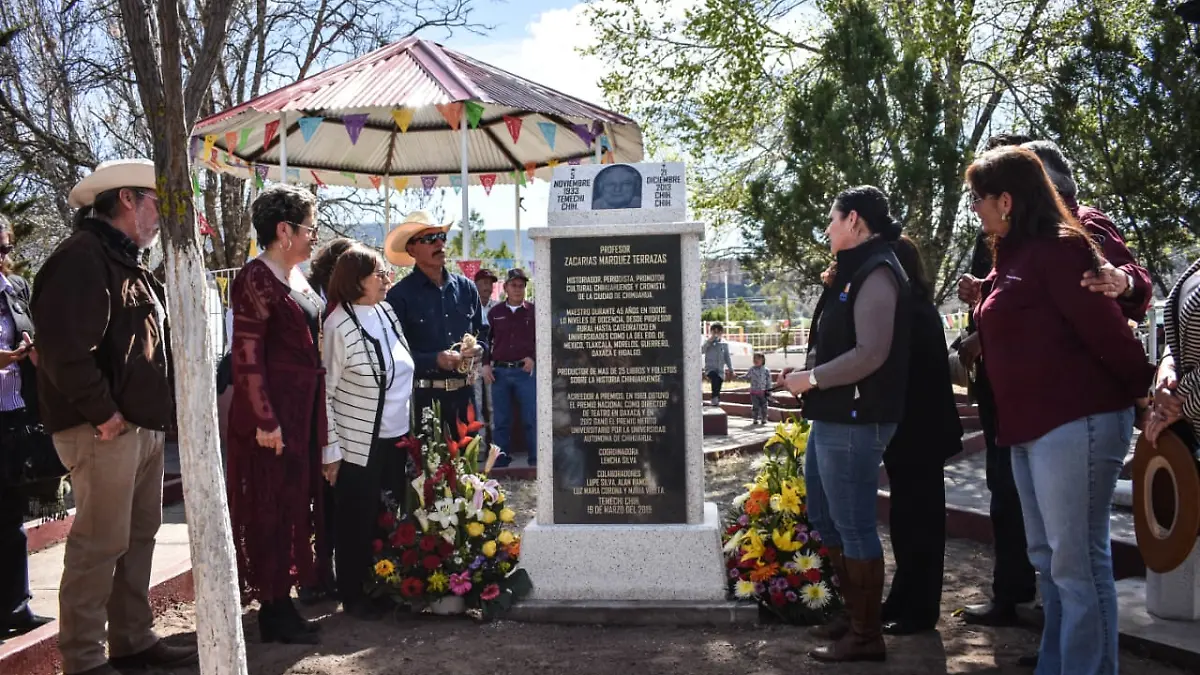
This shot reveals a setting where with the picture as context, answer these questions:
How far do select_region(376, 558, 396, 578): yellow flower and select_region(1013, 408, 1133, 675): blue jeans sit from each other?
295cm

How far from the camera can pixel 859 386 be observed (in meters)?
4.09

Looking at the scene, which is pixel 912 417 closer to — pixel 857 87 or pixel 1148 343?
pixel 857 87

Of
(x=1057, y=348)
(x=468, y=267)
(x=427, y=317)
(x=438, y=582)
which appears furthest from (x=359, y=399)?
(x=468, y=267)

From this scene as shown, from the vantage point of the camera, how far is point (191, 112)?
2932 mm

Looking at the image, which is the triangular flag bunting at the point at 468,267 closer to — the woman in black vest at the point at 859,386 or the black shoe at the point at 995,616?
the woman in black vest at the point at 859,386

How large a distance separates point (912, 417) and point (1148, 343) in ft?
31.8

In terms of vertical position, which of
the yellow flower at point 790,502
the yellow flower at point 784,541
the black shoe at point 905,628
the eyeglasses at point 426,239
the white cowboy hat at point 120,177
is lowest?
the black shoe at point 905,628

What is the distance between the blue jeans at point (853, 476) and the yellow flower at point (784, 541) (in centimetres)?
58

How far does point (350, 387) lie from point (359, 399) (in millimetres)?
72

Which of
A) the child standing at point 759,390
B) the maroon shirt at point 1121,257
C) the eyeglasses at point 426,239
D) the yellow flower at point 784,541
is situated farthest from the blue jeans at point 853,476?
the child standing at point 759,390

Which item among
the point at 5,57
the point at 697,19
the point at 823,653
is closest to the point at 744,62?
the point at 697,19

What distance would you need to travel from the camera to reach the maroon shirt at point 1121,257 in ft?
12.2

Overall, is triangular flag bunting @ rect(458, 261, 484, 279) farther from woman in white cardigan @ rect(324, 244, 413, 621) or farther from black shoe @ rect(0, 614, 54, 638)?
black shoe @ rect(0, 614, 54, 638)

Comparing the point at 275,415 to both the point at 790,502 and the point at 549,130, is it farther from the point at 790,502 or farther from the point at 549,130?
the point at 549,130
